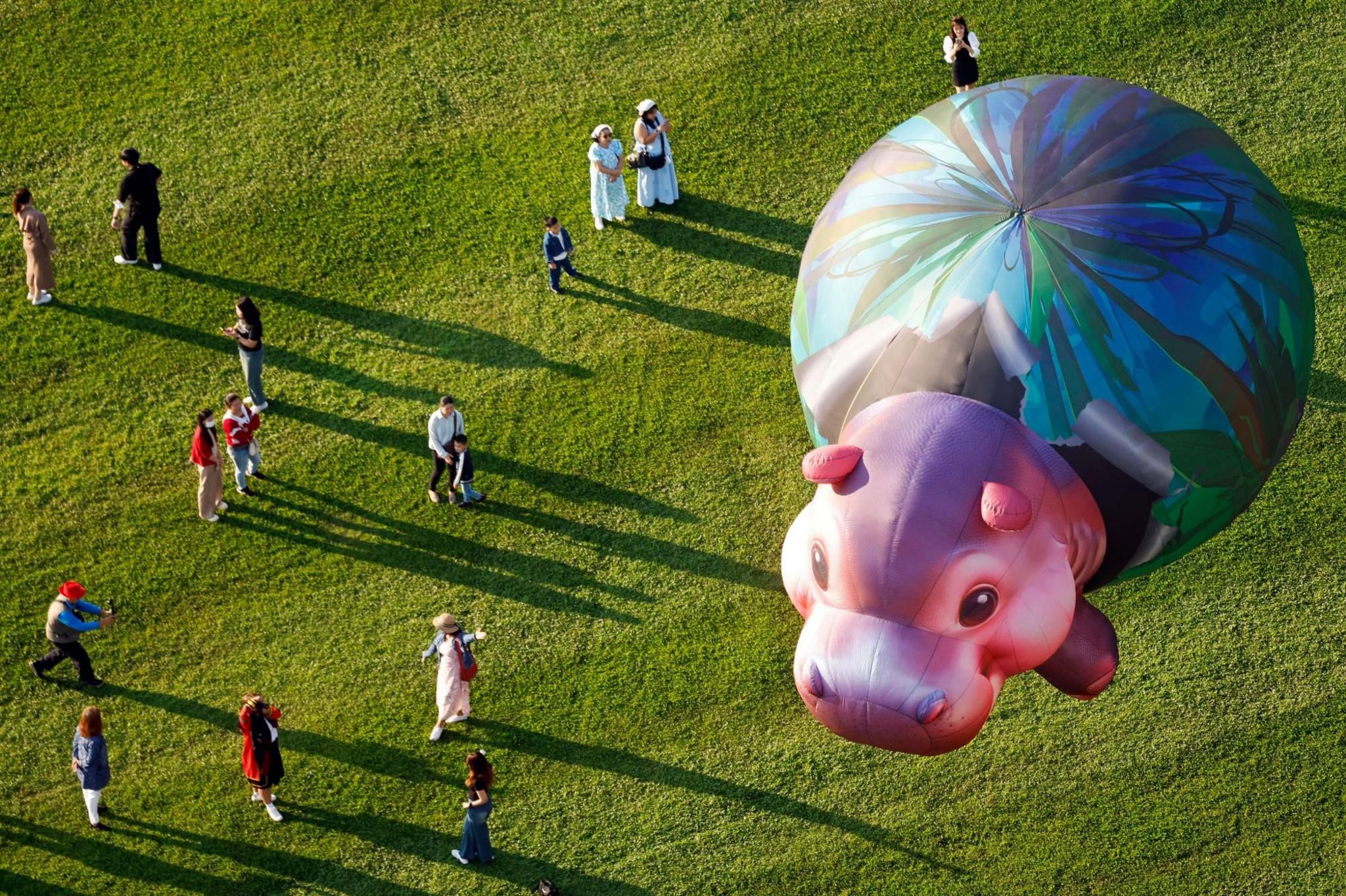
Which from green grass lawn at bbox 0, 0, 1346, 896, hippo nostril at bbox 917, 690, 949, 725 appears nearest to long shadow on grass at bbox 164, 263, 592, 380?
green grass lawn at bbox 0, 0, 1346, 896

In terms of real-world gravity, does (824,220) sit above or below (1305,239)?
below

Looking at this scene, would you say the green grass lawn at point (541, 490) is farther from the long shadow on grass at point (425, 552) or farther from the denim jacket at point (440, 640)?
the denim jacket at point (440, 640)

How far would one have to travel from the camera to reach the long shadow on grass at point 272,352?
25.8 metres

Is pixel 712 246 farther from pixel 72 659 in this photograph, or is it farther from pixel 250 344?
pixel 72 659

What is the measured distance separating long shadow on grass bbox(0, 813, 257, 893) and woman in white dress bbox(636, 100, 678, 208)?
1006 centimetres

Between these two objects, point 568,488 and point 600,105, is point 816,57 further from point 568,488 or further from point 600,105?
point 568,488

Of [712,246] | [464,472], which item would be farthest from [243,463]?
[712,246]

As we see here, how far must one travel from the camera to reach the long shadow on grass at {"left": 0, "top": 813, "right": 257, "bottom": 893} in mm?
22281

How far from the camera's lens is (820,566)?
17984 millimetres

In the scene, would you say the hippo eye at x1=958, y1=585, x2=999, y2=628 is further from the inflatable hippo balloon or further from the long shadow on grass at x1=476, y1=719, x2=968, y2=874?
the long shadow on grass at x1=476, y1=719, x2=968, y2=874

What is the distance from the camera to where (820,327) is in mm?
19453

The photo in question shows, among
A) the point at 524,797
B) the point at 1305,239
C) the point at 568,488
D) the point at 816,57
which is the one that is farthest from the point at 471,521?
the point at 1305,239

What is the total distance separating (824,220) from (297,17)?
1167 cm

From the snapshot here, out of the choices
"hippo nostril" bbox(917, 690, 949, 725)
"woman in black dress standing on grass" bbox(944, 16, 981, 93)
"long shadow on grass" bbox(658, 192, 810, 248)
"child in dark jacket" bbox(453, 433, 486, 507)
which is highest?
"woman in black dress standing on grass" bbox(944, 16, 981, 93)
